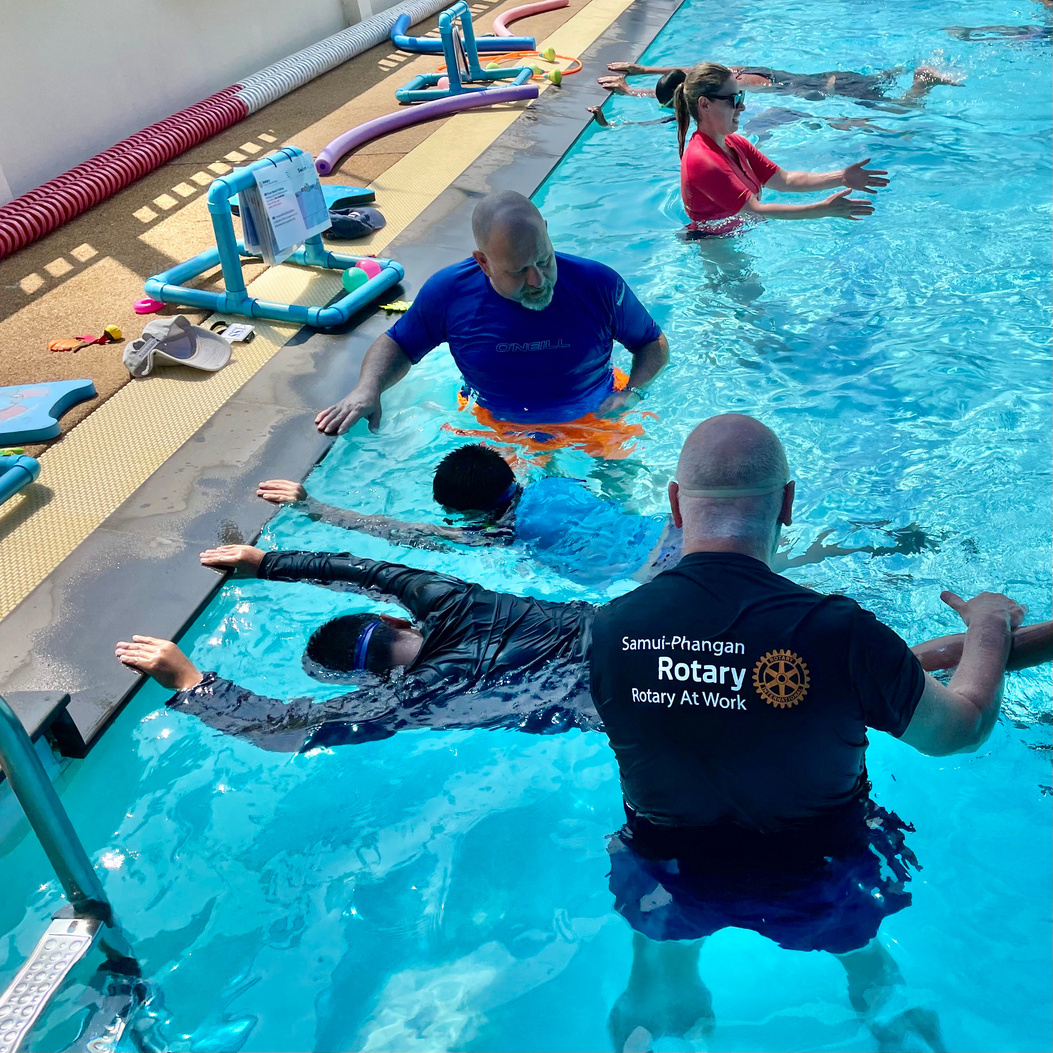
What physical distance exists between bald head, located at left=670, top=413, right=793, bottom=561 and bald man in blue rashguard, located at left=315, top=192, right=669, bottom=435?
2.09 m

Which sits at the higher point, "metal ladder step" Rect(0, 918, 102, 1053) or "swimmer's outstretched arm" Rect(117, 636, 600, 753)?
"metal ladder step" Rect(0, 918, 102, 1053)

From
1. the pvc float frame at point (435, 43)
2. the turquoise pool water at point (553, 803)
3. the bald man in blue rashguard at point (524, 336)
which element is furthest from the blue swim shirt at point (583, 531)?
the pvc float frame at point (435, 43)

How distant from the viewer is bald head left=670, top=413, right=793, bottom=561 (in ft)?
7.10

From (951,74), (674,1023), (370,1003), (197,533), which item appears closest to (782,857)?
(674,1023)

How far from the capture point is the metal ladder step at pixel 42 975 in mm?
2320

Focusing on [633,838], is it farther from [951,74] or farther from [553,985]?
[951,74]

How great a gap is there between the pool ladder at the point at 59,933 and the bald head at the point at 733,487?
1652 millimetres

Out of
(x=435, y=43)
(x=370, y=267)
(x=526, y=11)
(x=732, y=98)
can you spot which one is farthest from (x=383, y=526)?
(x=526, y=11)

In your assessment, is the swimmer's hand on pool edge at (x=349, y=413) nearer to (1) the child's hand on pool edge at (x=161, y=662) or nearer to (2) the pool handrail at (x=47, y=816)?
(1) the child's hand on pool edge at (x=161, y=662)

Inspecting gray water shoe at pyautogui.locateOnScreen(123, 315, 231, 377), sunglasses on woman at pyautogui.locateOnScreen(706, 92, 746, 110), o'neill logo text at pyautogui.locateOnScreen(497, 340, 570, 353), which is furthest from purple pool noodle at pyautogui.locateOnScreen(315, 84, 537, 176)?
o'neill logo text at pyautogui.locateOnScreen(497, 340, 570, 353)

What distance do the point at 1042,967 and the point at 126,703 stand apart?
322 centimetres

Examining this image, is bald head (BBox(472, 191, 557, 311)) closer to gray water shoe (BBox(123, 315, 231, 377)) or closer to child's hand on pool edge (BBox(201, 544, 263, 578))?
child's hand on pool edge (BBox(201, 544, 263, 578))

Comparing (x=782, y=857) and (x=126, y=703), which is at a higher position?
(x=782, y=857)

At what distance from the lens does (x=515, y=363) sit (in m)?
4.43
